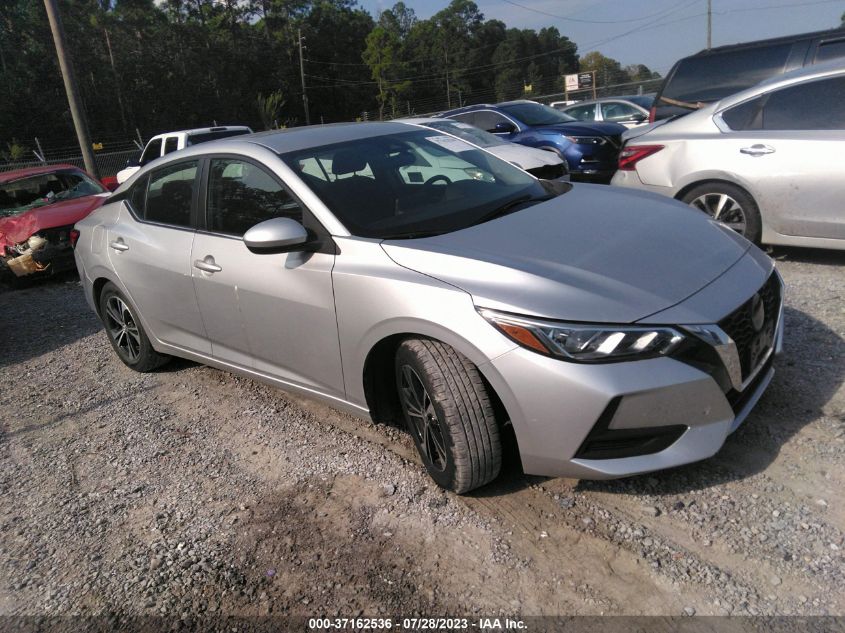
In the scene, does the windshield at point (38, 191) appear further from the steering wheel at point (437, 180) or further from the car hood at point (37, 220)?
the steering wheel at point (437, 180)

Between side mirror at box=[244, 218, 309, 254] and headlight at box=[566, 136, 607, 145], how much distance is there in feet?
26.4

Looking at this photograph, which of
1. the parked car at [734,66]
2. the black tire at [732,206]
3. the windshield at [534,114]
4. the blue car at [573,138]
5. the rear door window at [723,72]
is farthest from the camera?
the windshield at [534,114]

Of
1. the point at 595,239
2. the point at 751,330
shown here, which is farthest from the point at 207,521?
the point at 751,330

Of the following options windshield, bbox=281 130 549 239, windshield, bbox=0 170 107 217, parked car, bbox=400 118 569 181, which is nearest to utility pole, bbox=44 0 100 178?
windshield, bbox=0 170 107 217

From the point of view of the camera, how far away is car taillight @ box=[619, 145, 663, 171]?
6.05 m

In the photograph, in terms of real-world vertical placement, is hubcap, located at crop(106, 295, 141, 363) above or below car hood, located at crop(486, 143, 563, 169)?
below

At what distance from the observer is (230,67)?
5231cm

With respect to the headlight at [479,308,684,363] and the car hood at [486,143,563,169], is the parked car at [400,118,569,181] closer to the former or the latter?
the car hood at [486,143,563,169]

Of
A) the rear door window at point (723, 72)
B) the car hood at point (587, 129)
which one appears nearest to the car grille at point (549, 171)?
the car hood at point (587, 129)

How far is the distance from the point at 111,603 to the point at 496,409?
172cm

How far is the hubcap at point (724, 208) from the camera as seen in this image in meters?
5.53

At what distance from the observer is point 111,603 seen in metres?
2.67

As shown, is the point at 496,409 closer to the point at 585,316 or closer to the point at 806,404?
the point at 585,316

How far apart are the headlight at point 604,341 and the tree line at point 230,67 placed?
126 feet
